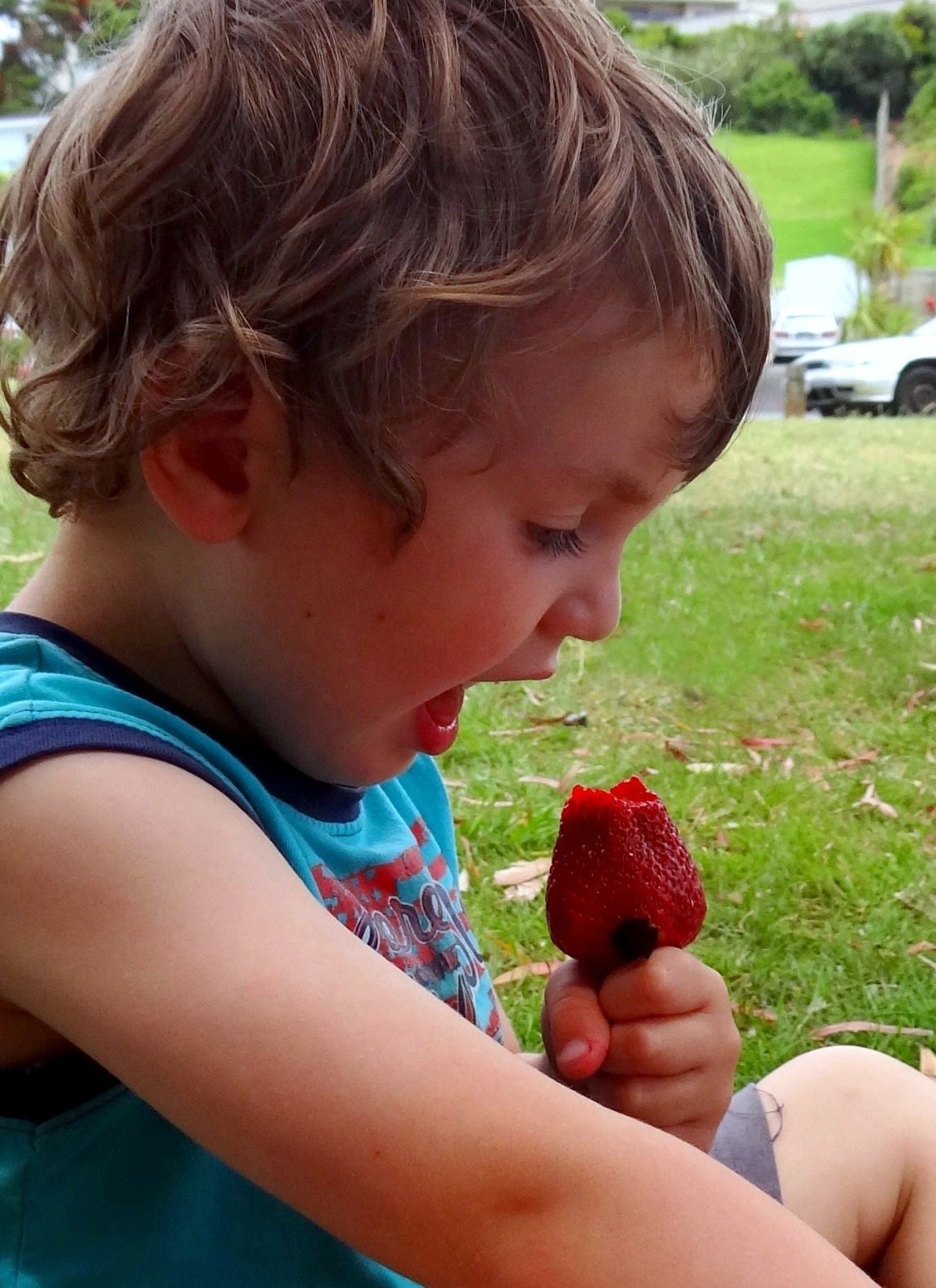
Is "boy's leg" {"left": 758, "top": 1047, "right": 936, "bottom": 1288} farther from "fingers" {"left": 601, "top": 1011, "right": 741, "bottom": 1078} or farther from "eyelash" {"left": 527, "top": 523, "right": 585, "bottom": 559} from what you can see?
"eyelash" {"left": 527, "top": 523, "right": 585, "bottom": 559}

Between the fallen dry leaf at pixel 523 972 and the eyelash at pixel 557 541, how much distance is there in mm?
1162

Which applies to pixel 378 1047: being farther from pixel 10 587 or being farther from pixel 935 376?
pixel 935 376

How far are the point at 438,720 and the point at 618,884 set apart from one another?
7.5 inches

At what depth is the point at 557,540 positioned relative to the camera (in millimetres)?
891

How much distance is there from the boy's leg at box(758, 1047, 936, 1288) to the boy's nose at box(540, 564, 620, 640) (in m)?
0.57

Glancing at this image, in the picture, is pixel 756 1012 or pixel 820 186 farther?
pixel 820 186

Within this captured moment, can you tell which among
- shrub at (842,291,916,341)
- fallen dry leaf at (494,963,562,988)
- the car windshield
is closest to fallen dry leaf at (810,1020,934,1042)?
fallen dry leaf at (494,963,562,988)

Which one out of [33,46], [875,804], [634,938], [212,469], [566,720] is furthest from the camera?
[33,46]

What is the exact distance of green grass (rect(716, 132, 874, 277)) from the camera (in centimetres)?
1675

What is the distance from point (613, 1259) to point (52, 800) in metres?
0.37

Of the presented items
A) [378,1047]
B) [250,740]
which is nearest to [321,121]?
[250,740]

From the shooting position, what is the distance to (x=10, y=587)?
341cm

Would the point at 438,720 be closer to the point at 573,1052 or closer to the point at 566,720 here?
the point at 573,1052

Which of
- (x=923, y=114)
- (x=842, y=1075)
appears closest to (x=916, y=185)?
(x=923, y=114)
